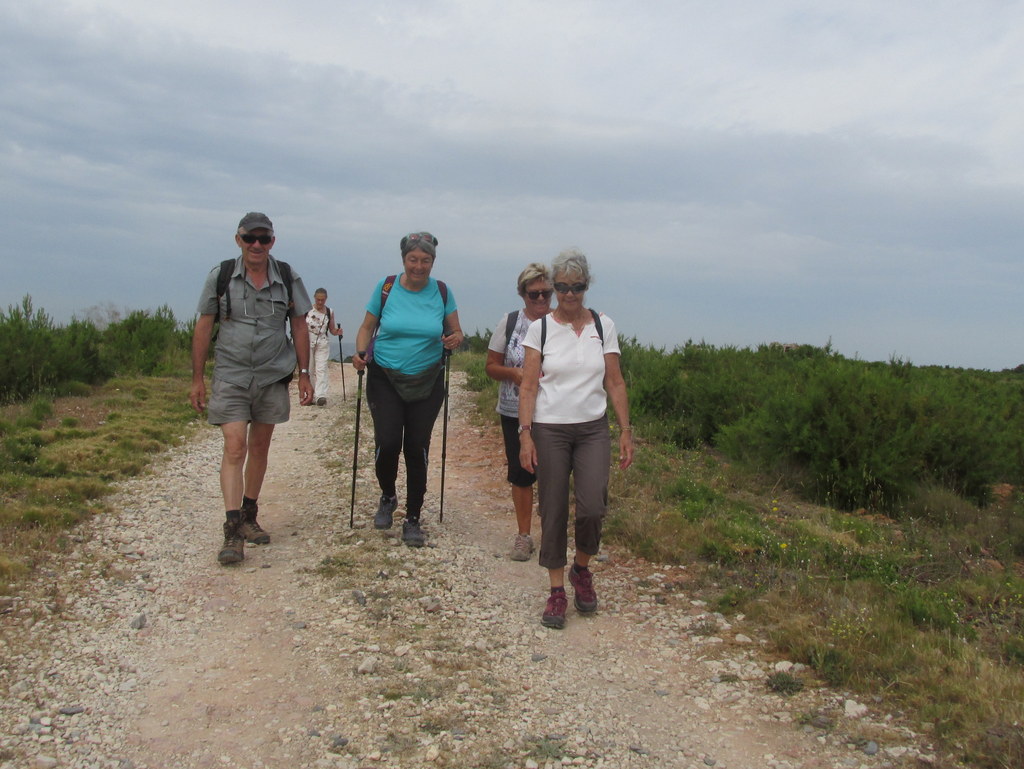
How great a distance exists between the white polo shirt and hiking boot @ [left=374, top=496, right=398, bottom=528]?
2.15 meters

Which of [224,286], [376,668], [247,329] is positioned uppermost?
[224,286]

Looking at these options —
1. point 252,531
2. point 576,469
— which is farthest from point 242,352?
point 576,469

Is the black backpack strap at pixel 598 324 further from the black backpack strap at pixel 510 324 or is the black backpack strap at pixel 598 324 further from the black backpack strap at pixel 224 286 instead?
the black backpack strap at pixel 224 286

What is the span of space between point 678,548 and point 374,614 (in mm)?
2275

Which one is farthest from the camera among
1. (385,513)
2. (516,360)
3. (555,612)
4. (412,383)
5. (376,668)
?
(385,513)

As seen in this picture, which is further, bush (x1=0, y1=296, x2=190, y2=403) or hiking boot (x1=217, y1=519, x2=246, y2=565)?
bush (x1=0, y1=296, x2=190, y2=403)

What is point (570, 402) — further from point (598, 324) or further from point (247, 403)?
point (247, 403)

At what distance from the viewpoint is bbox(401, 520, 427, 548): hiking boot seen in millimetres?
5883

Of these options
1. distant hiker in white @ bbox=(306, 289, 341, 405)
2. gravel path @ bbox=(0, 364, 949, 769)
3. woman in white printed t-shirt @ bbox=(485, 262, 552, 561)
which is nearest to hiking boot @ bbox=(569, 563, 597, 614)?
gravel path @ bbox=(0, 364, 949, 769)

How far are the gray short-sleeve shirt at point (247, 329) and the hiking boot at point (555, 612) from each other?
2.31 metres

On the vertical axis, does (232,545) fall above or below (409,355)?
below

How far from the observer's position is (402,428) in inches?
233

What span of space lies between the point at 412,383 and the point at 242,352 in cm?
112

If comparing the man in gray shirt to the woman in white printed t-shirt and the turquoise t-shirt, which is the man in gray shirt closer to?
the turquoise t-shirt
